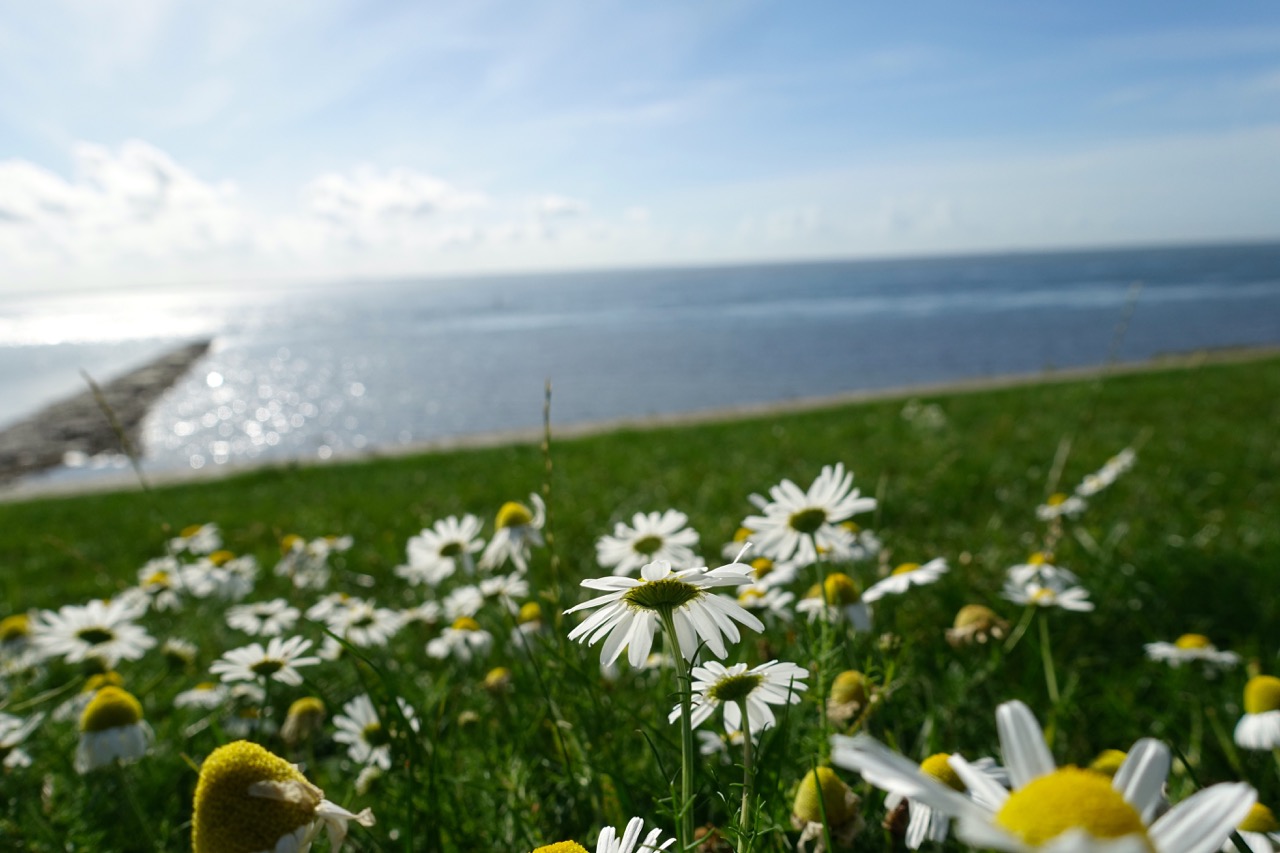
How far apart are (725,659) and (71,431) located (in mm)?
26429

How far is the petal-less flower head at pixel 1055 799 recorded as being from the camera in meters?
0.50

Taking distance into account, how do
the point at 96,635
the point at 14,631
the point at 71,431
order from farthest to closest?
the point at 71,431 < the point at 14,631 < the point at 96,635

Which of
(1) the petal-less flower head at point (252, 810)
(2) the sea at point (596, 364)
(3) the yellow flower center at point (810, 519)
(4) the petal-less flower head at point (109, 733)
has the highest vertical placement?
(3) the yellow flower center at point (810, 519)

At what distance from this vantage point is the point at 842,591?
1.96 metres

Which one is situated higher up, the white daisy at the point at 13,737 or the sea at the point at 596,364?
the white daisy at the point at 13,737

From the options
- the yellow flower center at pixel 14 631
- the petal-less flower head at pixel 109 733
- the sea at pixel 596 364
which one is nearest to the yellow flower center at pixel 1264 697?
the petal-less flower head at pixel 109 733

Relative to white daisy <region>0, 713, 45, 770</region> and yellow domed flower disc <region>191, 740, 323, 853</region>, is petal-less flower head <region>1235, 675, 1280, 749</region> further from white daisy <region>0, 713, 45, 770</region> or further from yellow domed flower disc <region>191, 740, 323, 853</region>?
white daisy <region>0, 713, 45, 770</region>

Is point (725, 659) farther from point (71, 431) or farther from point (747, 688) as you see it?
point (71, 431)

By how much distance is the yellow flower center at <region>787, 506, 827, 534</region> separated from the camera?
5.50 feet

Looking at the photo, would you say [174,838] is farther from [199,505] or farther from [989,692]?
[199,505]

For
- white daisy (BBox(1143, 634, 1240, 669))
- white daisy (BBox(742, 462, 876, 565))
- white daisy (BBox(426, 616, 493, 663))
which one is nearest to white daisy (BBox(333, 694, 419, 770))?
white daisy (BBox(426, 616, 493, 663))

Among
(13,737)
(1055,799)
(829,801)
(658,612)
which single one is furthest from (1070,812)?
(13,737)

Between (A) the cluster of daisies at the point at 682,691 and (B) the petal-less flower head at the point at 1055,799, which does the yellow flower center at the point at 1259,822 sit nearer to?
(A) the cluster of daisies at the point at 682,691

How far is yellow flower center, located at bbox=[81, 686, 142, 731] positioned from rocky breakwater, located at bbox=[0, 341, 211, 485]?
43.0 ft
